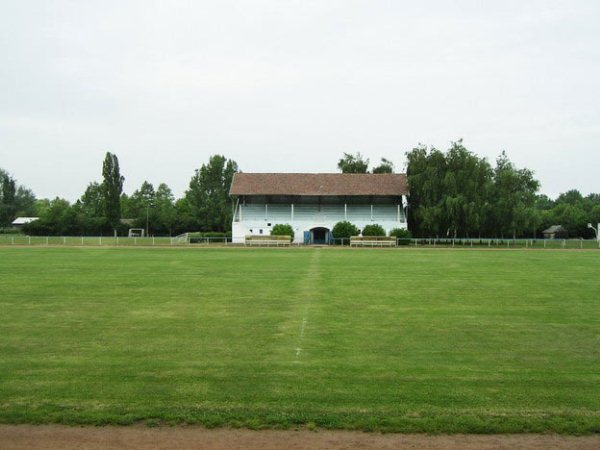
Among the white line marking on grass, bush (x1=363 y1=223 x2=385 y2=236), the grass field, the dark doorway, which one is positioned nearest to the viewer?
the grass field

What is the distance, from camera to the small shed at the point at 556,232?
91.0 metres

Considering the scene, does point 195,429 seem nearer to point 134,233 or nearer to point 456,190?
point 456,190

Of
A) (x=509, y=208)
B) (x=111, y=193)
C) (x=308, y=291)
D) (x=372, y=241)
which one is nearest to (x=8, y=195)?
(x=111, y=193)

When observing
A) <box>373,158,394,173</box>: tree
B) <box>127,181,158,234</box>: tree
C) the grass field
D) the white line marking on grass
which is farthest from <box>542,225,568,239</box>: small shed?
the grass field

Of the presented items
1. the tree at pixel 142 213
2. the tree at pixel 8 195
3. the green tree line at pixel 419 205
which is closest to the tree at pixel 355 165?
the green tree line at pixel 419 205

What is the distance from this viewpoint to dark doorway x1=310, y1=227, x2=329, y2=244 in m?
63.6

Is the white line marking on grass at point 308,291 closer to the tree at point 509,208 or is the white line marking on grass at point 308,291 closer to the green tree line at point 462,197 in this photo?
the green tree line at point 462,197

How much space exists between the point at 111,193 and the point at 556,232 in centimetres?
6914

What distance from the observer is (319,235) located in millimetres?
64312

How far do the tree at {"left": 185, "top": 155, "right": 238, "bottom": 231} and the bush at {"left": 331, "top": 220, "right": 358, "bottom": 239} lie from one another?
26.9 m

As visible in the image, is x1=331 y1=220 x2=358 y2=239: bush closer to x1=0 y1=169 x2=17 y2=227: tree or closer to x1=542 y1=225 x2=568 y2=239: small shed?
x1=542 y1=225 x2=568 y2=239: small shed

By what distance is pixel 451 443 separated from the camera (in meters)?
5.90

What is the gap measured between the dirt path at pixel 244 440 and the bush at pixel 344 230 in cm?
5237

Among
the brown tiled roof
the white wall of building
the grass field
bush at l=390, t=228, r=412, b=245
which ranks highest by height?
A: the brown tiled roof
